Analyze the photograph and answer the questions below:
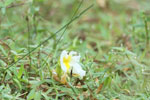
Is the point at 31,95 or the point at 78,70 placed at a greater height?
the point at 78,70

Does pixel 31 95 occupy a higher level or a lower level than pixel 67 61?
lower

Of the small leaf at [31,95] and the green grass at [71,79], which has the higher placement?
the green grass at [71,79]

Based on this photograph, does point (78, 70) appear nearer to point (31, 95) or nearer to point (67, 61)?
point (67, 61)

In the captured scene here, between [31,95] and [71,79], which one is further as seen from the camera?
[71,79]

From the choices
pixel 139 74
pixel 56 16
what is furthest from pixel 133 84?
pixel 56 16

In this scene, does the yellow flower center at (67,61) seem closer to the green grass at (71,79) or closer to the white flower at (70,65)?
the white flower at (70,65)

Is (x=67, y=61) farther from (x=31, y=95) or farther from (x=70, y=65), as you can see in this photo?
(x=31, y=95)

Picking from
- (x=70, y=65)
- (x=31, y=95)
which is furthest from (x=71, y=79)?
(x=31, y=95)

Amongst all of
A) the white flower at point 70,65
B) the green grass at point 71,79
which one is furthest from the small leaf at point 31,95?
the white flower at point 70,65

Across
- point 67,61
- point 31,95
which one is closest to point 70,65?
point 67,61

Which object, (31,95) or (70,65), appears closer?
(31,95)

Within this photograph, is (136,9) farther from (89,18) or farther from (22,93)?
(22,93)
